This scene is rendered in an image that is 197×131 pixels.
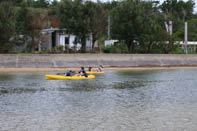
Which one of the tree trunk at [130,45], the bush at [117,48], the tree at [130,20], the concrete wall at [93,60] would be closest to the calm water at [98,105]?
the concrete wall at [93,60]

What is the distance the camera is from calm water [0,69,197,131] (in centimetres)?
2155

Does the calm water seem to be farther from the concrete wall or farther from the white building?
the white building

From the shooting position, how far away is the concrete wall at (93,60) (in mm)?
54588

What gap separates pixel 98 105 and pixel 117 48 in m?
40.6

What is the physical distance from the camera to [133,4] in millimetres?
70812

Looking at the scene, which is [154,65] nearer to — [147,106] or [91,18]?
[91,18]

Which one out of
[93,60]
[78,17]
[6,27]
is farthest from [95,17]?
[6,27]

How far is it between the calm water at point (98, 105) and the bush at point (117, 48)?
23.0 m

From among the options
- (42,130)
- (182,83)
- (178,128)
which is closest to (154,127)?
(178,128)

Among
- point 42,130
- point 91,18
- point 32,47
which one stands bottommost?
point 42,130

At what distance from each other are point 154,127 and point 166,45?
52877 mm

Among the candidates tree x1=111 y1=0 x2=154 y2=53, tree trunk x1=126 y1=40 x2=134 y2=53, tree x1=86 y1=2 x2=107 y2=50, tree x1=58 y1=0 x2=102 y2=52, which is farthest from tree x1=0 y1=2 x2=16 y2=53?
tree trunk x1=126 y1=40 x2=134 y2=53

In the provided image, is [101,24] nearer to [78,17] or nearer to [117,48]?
[78,17]

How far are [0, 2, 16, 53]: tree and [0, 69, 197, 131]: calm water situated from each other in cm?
1644
